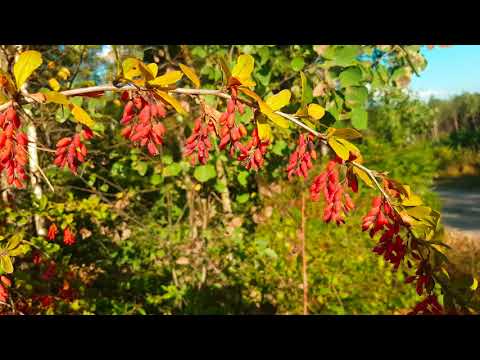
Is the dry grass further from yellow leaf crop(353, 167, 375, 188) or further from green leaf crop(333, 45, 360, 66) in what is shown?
yellow leaf crop(353, 167, 375, 188)

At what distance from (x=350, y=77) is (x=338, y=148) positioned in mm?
1240

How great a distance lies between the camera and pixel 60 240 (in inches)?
178

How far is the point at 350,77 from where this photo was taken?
215 cm

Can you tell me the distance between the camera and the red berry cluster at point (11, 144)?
0.92 metres

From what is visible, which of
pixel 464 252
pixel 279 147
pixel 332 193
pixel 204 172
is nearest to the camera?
pixel 332 193

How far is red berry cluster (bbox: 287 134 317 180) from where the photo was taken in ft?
3.85

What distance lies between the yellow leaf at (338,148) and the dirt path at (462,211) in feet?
28.1

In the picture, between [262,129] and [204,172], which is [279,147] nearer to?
[204,172]

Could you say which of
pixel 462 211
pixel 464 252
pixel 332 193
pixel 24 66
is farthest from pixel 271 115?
pixel 462 211

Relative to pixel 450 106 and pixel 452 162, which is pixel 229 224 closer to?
pixel 452 162

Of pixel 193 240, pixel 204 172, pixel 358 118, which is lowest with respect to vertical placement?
pixel 193 240
